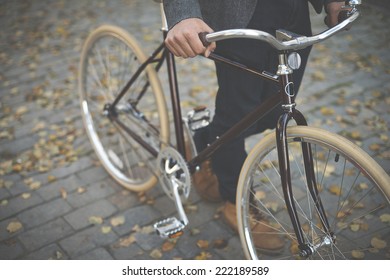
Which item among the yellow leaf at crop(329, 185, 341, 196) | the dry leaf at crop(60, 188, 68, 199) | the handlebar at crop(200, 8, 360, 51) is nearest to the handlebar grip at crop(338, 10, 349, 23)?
the handlebar at crop(200, 8, 360, 51)

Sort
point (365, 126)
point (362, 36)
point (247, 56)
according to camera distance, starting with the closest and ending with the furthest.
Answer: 1. point (247, 56)
2. point (365, 126)
3. point (362, 36)

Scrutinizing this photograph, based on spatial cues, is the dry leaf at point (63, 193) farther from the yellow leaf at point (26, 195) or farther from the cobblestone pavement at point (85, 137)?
the yellow leaf at point (26, 195)

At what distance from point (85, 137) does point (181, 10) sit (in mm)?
2324

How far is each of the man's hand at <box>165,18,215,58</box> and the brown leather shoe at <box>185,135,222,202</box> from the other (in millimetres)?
1225

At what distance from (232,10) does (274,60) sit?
0.36 metres

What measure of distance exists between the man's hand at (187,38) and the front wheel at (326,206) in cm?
50

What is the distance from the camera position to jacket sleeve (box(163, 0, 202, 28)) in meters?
1.77

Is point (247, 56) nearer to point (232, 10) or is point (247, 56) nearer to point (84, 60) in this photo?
point (232, 10)

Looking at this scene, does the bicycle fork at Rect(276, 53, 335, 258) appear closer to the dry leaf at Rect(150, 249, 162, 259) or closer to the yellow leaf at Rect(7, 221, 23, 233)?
the dry leaf at Rect(150, 249, 162, 259)

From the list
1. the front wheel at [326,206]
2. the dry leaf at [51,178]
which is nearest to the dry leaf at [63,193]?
the dry leaf at [51,178]

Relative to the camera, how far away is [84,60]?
10.3ft

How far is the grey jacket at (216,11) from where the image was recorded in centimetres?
178

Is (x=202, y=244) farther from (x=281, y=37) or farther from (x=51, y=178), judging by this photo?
(x=281, y=37)
